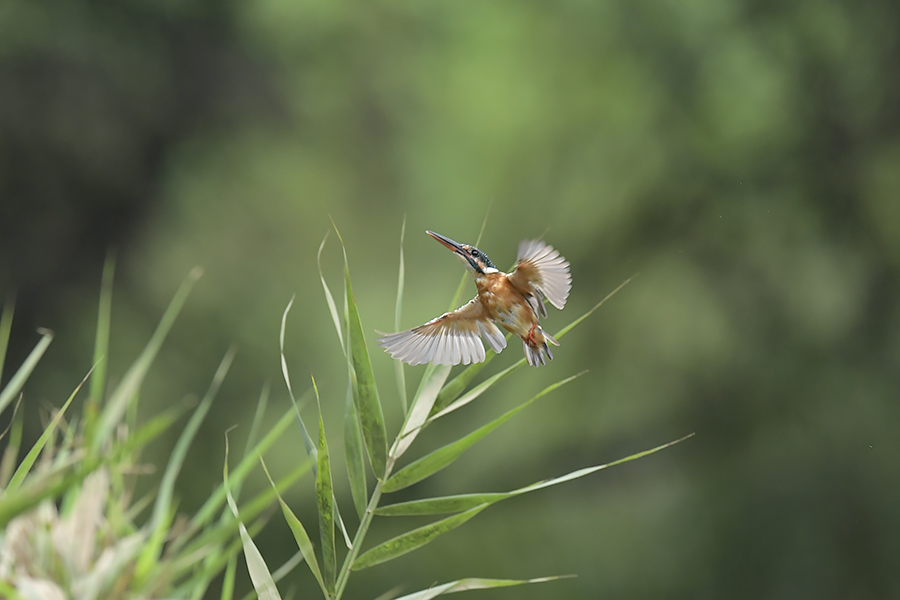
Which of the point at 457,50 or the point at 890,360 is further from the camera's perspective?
the point at 457,50

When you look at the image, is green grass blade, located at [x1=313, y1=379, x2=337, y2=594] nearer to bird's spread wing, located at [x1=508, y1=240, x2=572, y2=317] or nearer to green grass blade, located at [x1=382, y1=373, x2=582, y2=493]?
green grass blade, located at [x1=382, y1=373, x2=582, y2=493]

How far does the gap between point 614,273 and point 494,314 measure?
88.5 inches

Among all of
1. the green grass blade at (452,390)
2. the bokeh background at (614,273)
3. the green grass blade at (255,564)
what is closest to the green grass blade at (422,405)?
the green grass blade at (452,390)

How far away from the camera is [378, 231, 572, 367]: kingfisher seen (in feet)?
2.14

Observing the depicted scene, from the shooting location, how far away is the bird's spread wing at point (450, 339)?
0.64 meters

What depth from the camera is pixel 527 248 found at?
64 centimetres

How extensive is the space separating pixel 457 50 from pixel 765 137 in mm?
1160

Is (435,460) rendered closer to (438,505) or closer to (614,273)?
(438,505)

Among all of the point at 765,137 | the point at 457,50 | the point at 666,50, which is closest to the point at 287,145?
the point at 457,50

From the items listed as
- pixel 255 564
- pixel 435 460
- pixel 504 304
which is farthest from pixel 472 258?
pixel 255 564

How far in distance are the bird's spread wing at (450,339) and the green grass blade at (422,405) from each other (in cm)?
5

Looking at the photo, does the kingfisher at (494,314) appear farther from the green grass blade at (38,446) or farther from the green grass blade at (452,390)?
the green grass blade at (38,446)

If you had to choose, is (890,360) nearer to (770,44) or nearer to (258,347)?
(770,44)

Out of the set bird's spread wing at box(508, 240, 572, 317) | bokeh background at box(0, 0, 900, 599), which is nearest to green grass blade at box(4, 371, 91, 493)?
bird's spread wing at box(508, 240, 572, 317)
